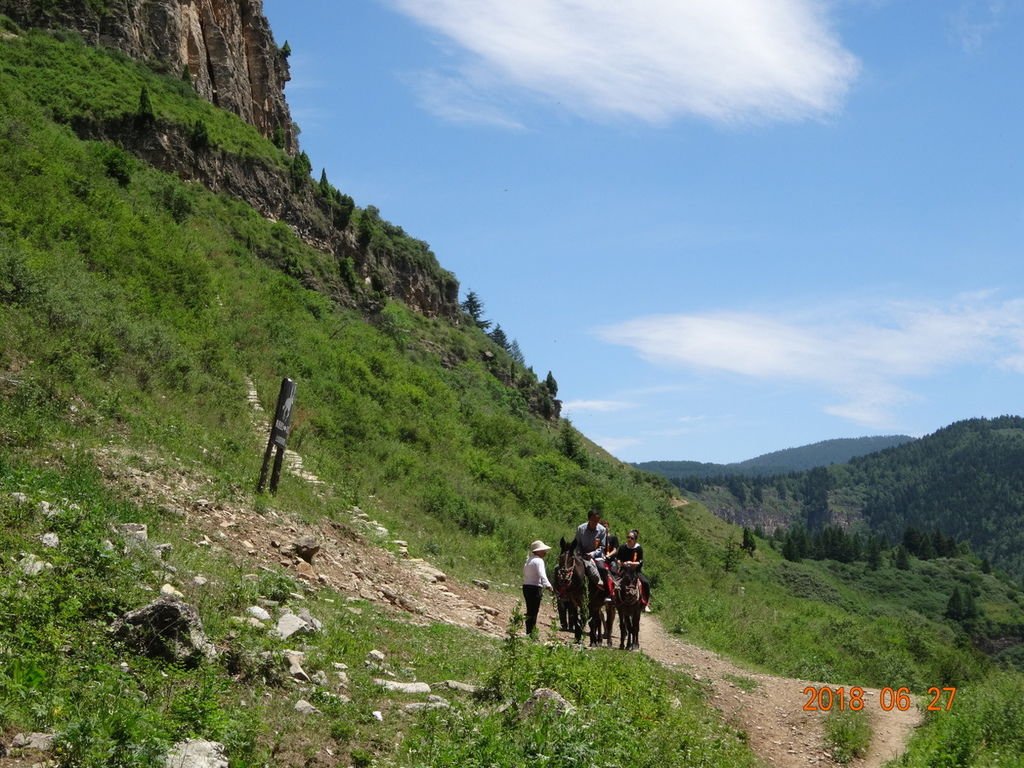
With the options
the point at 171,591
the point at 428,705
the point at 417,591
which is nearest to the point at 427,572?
the point at 417,591

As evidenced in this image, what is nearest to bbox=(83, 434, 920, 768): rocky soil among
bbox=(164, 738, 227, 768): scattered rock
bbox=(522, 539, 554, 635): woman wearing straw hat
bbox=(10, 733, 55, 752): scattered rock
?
bbox=(522, 539, 554, 635): woman wearing straw hat

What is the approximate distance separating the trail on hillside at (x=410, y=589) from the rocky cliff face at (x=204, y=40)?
118 feet

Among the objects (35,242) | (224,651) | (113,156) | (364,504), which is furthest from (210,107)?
(224,651)

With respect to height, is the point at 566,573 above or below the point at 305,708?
above

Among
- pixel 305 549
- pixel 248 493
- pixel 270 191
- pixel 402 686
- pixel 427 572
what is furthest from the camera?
pixel 270 191

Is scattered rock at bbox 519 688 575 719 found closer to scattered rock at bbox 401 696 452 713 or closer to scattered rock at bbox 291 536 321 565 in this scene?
scattered rock at bbox 401 696 452 713

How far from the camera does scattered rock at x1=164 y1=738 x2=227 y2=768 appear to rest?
5273 mm

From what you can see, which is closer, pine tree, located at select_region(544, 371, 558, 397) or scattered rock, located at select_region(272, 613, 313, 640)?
scattered rock, located at select_region(272, 613, 313, 640)

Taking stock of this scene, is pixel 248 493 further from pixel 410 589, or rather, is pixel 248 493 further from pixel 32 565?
pixel 32 565

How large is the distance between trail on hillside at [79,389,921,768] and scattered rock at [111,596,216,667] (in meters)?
3.97

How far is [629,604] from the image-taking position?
13.2 meters
